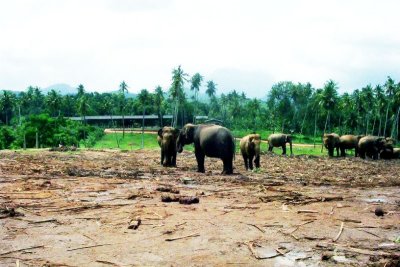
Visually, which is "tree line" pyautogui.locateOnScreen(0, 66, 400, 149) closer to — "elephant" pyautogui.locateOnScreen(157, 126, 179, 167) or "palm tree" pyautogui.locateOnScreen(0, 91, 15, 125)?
"palm tree" pyautogui.locateOnScreen(0, 91, 15, 125)

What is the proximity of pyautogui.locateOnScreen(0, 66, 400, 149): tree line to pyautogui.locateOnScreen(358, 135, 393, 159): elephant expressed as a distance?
35173mm

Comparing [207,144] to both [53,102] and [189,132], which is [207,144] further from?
[53,102]

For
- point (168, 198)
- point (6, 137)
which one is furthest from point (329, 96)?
point (168, 198)

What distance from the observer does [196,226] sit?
9.58m

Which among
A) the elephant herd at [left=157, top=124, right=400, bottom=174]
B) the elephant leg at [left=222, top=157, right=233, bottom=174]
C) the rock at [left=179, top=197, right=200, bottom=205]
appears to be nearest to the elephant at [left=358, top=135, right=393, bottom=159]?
the elephant herd at [left=157, top=124, right=400, bottom=174]

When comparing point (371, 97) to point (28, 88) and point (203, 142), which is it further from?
point (28, 88)

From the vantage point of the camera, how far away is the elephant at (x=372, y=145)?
41.4 meters

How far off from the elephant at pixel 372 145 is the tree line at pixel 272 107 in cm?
3517

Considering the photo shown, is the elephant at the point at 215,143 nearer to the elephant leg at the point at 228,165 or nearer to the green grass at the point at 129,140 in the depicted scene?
the elephant leg at the point at 228,165

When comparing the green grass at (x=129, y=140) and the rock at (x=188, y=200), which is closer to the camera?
the rock at (x=188, y=200)

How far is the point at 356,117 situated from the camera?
80938 millimetres

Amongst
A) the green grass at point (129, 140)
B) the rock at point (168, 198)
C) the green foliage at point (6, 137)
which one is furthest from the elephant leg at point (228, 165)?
the green grass at point (129, 140)

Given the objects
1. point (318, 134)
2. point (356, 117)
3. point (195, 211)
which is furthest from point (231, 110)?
point (195, 211)

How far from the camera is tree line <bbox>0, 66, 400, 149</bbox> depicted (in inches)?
3196
